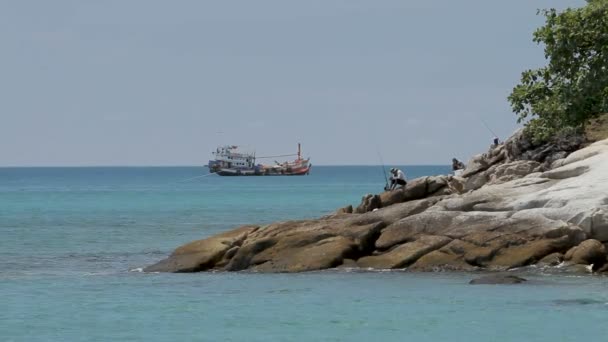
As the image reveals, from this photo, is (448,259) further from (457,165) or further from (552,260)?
(457,165)

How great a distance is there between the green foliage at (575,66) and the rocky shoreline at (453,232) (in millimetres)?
1992

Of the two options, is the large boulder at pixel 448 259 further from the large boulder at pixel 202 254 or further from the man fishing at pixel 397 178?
the man fishing at pixel 397 178

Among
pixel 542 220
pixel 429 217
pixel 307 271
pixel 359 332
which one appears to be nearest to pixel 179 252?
pixel 307 271

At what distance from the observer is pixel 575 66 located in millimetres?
45469

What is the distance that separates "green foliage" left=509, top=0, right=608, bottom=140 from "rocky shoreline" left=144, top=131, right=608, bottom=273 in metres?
1.99

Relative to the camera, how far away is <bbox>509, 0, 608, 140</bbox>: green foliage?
145 feet

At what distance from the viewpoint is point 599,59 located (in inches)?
1756

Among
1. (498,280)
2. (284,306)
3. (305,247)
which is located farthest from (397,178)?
(284,306)

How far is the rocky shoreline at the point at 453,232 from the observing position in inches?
1425

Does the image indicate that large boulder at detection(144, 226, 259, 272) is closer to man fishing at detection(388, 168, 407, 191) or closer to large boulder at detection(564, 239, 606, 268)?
man fishing at detection(388, 168, 407, 191)

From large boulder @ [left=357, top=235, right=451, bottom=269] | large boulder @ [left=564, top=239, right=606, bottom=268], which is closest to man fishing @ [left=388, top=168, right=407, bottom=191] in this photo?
large boulder @ [left=357, top=235, right=451, bottom=269]

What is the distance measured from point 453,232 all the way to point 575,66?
11.6m

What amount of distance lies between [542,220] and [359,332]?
1178 cm

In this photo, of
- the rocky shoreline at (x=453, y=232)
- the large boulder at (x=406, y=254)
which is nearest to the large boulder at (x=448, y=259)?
the rocky shoreline at (x=453, y=232)
